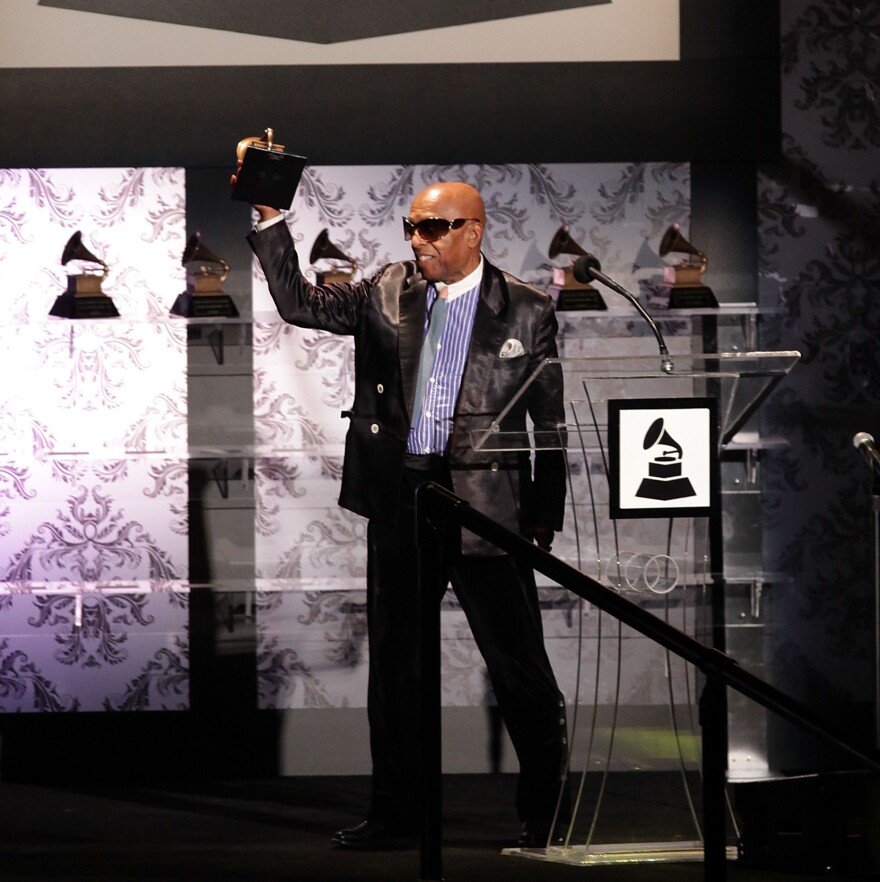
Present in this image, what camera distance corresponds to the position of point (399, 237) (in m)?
4.43

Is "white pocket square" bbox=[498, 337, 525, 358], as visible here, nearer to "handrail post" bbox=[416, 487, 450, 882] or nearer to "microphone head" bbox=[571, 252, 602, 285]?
"microphone head" bbox=[571, 252, 602, 285]

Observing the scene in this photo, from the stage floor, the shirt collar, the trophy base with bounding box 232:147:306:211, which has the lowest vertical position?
the stage floor

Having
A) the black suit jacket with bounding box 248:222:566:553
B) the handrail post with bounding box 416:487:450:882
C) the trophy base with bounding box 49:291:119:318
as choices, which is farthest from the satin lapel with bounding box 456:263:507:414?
the trophy base with bounding box 49:291:119:318

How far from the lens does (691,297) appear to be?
4.25 metres

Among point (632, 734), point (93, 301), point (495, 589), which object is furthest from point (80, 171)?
point (632, 734)

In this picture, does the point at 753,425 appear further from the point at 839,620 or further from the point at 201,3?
the point at 201,3

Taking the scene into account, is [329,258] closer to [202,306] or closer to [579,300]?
[202,306]

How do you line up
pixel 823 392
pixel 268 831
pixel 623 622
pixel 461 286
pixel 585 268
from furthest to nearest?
pixel 823 392
pixel 268 831
pixel 461 286
pixel 585 268
pixel 623 622

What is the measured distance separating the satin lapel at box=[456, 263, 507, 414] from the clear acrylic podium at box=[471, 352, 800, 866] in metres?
0.31

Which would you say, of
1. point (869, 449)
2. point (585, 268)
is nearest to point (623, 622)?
point (585, 268)

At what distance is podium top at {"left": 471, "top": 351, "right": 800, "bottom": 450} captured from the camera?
294cm

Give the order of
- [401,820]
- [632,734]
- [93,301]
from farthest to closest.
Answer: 1. [93,301]
2. [401,820]
3. [632,734]

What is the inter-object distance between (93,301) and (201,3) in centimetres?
96

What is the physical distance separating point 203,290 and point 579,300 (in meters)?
1.13
